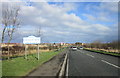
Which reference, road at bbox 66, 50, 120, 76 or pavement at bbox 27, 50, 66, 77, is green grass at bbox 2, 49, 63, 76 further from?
road at bbox 66, 50, 120, 76

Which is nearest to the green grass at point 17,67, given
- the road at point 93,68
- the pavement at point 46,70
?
the pavement at point 46,70

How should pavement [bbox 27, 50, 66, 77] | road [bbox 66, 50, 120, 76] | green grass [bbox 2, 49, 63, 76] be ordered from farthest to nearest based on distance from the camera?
road [bbox 66, 50, 120, 76] → green grass [bbox 2, 49, 63, 76] → pavement [bbox 27, 50, 66, 77]

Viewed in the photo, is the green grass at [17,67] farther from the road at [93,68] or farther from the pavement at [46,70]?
the road at [93,68]

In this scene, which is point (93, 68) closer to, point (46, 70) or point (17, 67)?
point (46, 70)

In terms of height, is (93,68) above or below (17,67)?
below

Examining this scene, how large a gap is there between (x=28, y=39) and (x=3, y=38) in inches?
129

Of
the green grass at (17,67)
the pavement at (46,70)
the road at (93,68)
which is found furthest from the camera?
the road at (93,68)

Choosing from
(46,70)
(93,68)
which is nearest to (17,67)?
(46,70)

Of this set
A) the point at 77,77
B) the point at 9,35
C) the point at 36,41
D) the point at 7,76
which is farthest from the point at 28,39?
the point at 77,77

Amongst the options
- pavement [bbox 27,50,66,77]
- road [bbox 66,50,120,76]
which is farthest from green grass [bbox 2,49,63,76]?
road [bbox 66,50,120,76]

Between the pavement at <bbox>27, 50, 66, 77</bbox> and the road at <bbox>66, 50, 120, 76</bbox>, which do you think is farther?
the road at <bbox>66, 50, 120, 76</bbox>

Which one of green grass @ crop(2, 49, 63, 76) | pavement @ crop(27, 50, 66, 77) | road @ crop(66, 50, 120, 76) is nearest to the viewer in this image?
pavement @ crop(27, 50, 66, 77)

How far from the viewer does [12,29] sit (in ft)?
64.2

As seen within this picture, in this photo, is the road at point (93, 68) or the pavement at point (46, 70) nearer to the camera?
the pavement at point (46, 70)
